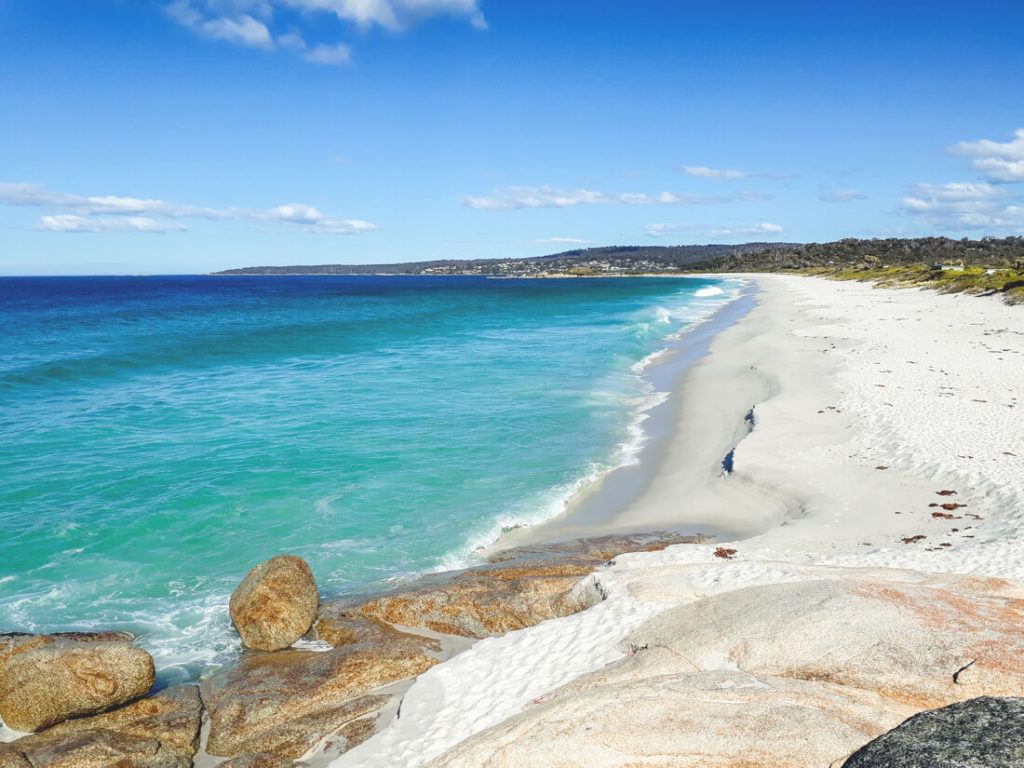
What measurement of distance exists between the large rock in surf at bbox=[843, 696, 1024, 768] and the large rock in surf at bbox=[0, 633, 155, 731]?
7.95m

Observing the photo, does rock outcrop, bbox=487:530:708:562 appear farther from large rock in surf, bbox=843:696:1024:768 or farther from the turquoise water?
large rock in surf, bbox=843:696:1024:768

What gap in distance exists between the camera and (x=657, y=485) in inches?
638

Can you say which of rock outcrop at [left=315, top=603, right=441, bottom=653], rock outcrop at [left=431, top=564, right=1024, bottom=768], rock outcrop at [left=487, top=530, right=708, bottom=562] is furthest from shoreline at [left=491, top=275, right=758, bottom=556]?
rock outcrop at [left=431, top=564, right=1024, bottom=768]

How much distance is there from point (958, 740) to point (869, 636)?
353cm

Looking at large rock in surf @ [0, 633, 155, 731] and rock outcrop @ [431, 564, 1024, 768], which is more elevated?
rock outcrop @ [431, 564, 1024, 768]

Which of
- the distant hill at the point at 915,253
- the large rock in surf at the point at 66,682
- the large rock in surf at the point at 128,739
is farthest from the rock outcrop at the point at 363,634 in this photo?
the distant hill at the point at 915,253

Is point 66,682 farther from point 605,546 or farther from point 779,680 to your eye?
point 605,546

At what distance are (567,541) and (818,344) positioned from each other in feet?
87.1

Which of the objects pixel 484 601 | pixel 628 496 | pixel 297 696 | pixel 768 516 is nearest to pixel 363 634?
pixel 297 696

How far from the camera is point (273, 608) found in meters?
9.36

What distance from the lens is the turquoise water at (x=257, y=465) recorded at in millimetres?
11922

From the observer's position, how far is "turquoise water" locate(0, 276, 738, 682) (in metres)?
11.9

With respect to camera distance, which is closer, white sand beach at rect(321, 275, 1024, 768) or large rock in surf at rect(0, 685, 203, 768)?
large rock in surf at rect(0, 685, 203, 768)

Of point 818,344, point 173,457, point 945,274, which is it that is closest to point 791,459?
point 173,457
